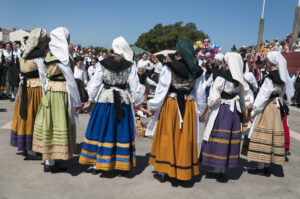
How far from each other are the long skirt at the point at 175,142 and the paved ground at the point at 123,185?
0.26 meters

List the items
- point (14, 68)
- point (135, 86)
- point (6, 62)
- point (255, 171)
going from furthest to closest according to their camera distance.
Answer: point (6, 62), point (14, 68), point (255, 171), point (135, 86)

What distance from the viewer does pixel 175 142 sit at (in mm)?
3867

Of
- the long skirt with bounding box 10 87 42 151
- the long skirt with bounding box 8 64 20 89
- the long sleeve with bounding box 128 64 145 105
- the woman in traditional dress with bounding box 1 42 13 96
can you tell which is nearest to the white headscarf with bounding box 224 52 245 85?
the long sleeve with bounding box 128 64 145 105

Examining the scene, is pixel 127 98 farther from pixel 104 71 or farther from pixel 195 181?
pixel 195 181

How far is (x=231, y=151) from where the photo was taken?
4109 millimetres

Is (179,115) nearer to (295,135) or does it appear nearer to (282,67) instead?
(282,67)

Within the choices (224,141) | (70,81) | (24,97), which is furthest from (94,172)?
(224,141)

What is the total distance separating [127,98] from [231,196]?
1.98 meters

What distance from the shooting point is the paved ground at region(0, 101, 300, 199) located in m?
3.54

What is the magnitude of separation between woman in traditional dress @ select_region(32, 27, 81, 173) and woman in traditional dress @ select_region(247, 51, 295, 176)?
286 centimetres

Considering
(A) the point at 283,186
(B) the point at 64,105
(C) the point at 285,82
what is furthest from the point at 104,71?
(A) the point at 283,186

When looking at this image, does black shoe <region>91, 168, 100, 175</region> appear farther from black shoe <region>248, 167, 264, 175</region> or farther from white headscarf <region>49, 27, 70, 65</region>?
black shoe <region>248, 167, 264, 175</region>

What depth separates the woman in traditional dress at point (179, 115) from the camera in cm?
381

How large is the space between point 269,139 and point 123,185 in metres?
2.37
